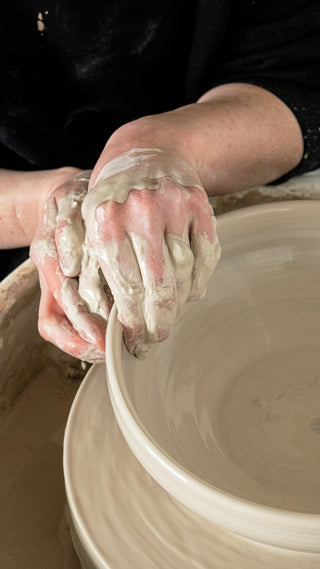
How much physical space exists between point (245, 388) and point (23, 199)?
521mm

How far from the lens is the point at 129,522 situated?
764 millimetres

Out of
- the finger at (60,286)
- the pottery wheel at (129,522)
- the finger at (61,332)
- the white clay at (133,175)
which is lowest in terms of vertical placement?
the pottery wheel at (129,522)

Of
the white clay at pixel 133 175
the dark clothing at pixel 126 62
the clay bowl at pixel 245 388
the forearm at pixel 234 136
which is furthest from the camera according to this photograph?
the dark clothing at pixel 126 62

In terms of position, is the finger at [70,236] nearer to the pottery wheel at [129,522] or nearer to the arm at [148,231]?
the arm at [148,231]

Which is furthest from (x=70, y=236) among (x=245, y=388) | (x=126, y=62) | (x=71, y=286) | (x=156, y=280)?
(x=126, y=62)

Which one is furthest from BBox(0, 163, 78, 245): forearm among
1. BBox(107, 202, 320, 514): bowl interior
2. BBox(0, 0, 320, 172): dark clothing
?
BBox(107, 202, 320, 514): bowl interior

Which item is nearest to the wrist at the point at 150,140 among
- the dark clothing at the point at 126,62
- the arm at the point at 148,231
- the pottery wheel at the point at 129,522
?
the arm at the point at 148,231

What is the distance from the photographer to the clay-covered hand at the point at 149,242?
72cm

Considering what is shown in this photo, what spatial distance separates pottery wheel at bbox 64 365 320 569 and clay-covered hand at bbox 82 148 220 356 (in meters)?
0.15

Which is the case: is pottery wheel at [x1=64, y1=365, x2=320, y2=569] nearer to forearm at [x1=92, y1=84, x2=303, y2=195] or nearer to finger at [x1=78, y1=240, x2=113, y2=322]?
finger at [x1=78, y1=240, x2=113, y2=322]

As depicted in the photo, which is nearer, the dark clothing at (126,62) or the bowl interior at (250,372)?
the bowl interior at (250,372)

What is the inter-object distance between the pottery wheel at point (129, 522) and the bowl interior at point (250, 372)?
0.06 meters

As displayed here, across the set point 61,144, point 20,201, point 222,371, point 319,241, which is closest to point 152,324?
point 222,371

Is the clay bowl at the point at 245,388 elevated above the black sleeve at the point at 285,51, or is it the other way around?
the black sleeve at the point at 285,51
